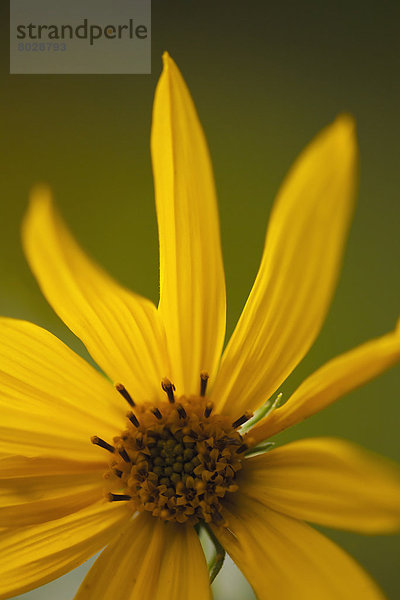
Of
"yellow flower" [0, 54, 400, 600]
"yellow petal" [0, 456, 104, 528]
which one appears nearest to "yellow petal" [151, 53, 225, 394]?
"yellow flower" [0, 54, 400, 600]

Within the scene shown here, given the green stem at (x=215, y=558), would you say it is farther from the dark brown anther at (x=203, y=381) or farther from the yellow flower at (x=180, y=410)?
the dark brown anther at (x=203, y=381)

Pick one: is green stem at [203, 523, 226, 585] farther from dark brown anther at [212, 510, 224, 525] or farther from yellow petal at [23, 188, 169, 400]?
yellow petal at [23, 188, 169, 400]

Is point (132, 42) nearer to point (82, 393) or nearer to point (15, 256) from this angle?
point (15, 256)

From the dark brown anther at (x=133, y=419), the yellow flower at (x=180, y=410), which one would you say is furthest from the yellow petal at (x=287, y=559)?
the dark brown anther at (x=133, y=419)

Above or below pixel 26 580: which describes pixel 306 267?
above

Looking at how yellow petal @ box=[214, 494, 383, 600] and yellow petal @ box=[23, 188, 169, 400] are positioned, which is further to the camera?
yellow petal @ box=[23, 188, 169, 400]

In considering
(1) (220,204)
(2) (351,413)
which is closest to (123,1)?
(1) (220,204)
